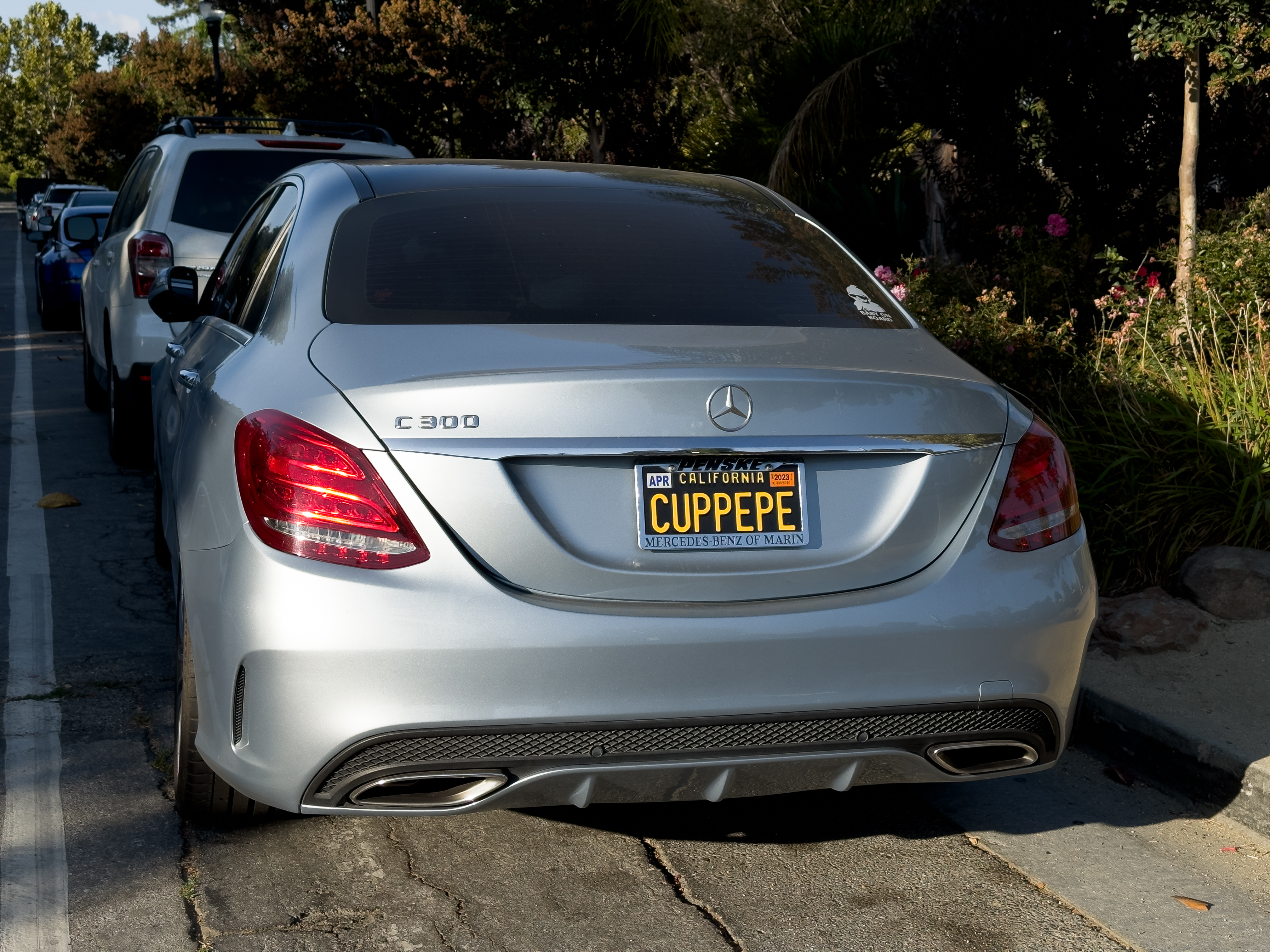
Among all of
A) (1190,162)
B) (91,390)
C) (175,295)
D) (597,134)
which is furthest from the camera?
(597,134)

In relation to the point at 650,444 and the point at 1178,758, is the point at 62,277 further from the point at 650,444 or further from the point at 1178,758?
the point at 650,444

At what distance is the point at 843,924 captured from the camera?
325cm

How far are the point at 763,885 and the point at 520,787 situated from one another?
846 millimetres

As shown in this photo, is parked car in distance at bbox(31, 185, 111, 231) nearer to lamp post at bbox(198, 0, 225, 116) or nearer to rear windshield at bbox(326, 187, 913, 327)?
lamp post at bbox(198, 0, 225, 116)

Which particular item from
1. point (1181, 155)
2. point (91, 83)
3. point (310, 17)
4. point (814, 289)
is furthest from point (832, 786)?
point (91, 83)

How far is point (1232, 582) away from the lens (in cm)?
529

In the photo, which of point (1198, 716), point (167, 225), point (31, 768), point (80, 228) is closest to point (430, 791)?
point (31, 768)

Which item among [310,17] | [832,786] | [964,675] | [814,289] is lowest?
[832,786]

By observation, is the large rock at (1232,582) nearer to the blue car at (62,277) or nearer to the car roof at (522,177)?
the car roof at (522,177)

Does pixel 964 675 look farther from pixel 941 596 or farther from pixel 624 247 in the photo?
pixel 624 247

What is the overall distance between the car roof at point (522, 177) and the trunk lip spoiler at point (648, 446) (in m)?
1.24

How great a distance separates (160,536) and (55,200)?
105 ft

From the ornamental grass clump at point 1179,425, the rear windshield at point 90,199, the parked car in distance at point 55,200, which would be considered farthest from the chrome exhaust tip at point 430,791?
the parked car in distance at point 55,200

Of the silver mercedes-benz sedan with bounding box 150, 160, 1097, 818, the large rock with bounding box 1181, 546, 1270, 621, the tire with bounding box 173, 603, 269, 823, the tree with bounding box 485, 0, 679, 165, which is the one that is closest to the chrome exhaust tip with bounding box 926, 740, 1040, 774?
the silver mercedes-benz sedan with bounding box 150, 160, 1097, 818
